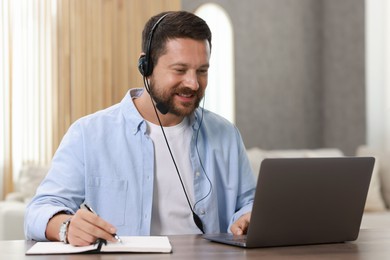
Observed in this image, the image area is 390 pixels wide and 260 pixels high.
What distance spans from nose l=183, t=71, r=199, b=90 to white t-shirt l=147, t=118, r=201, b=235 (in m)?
0.19

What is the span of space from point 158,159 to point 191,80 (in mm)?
254

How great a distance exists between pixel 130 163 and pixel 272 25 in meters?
5.55

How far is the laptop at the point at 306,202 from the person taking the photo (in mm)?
1620

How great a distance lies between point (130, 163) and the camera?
2135 mm

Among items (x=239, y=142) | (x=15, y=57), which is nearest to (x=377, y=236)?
(x=239, y=142)

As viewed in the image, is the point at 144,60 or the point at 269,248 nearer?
the point at 269,248

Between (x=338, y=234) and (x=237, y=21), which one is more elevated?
(x=237, y=21)

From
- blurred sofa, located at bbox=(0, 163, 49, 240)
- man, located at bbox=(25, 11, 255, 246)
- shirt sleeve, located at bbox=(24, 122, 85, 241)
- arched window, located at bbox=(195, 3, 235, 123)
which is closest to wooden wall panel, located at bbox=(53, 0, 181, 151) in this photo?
blurred sofa, located at bbox=(0, 163, 49, 240)

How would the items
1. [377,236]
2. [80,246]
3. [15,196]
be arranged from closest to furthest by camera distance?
[80,246] → [377,236] → [15,196]

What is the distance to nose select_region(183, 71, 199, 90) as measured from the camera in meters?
2.09

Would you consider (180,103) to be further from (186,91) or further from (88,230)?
(88,230)

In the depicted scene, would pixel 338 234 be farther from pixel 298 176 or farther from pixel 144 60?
pixel 144 60

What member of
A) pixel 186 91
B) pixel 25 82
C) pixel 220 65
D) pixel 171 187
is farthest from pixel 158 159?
pixel 220 65

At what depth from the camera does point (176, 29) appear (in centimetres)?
213
